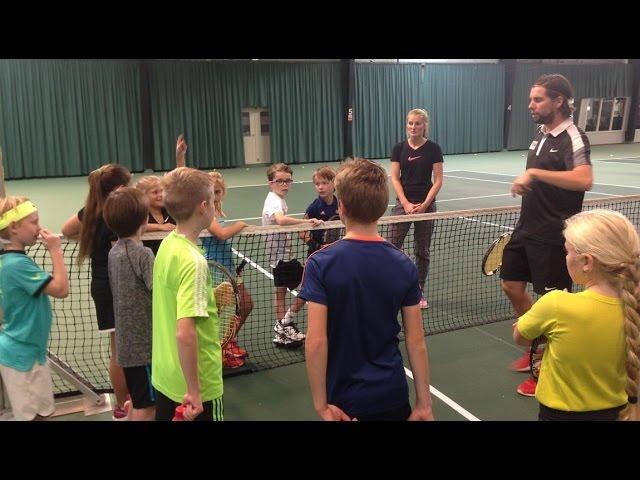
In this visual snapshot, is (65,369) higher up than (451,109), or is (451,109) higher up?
(451,109)

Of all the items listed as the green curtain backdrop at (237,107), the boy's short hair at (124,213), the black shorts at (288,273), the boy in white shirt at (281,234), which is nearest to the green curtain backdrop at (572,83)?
the green curtain backdrop at (237,107)

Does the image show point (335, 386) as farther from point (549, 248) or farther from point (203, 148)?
point (203, 148)

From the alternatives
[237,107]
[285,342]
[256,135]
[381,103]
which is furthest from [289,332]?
[381,103]

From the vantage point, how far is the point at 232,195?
12898mm

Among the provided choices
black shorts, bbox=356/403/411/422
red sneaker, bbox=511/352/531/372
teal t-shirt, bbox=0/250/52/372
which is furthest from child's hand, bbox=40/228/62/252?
red sneaker, bbox=511/352/531/372

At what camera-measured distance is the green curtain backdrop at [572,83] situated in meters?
23.4

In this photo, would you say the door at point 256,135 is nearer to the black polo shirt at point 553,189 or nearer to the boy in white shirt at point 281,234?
the boy in white shirt at point 281,234

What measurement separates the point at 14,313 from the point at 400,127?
65.9 feet

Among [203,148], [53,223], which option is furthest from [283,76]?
[53,223]

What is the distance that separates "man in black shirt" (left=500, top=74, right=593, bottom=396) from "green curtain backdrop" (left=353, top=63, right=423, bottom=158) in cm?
1733

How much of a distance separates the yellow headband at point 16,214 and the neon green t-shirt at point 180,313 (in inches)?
37.5

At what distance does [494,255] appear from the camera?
14.5 feet

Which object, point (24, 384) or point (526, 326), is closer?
point (526, 326)

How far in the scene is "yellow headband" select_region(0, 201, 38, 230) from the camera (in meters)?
2.71
